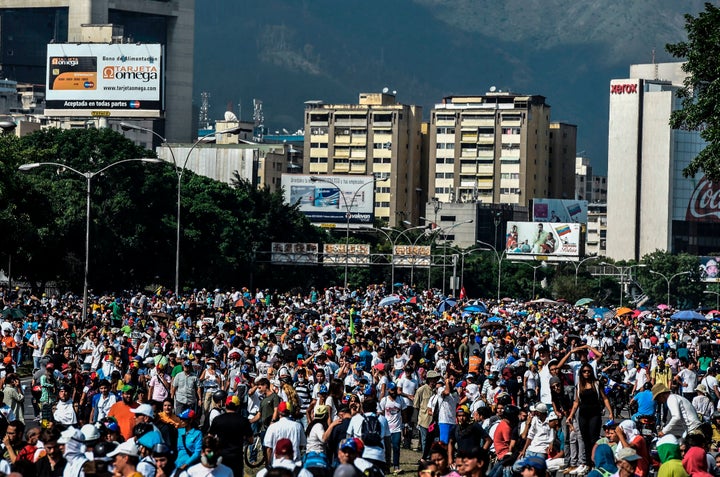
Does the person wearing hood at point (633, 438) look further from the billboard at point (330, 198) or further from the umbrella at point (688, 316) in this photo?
the billboard at point (330, 198)

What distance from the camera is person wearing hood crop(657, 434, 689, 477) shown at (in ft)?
49.9

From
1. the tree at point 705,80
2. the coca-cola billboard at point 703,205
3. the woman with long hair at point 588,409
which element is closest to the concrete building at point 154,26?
the coca-cola billboard at point 703,205

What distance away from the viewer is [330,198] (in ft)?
432

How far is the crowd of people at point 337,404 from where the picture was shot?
47.6ft

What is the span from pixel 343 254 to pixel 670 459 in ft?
283

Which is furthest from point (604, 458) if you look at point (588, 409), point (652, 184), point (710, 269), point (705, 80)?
point (652, 184)

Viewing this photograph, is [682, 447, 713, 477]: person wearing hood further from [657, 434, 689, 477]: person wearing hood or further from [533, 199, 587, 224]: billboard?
[533, 199, 587, 224]: billboard

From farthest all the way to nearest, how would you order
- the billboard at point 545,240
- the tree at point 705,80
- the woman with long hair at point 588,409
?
1. the billboard at point 545,240
2. the tree at point 705,80
3. the woman with long hair at point 588,409

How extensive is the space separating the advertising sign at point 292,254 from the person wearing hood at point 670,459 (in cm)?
8362

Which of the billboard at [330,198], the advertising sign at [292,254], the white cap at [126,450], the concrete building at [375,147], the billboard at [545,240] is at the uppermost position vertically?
the concrete building at [375,147]

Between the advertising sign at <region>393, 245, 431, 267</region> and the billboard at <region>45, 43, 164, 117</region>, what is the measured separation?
Answer: 2617 centimetres

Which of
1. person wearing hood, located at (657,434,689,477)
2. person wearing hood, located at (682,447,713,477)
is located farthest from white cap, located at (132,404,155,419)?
person wearing hood, located at (682,447,713,477)

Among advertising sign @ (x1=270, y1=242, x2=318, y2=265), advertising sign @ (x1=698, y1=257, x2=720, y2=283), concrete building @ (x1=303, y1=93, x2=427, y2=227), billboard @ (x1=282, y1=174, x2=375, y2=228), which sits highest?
concrete building @ (x1=303, y1=93, x2=427, y2=227)

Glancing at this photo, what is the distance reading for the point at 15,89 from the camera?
594 ft
